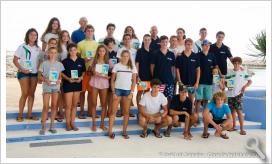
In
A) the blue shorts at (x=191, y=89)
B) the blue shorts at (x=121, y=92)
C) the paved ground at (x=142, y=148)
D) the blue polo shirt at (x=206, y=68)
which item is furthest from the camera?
the blue polo shirt at (x=206, y=68)

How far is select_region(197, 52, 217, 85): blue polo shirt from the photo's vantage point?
6.64m

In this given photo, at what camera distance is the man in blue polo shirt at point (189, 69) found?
641 centimetres

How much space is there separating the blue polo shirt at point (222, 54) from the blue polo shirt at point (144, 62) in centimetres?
152

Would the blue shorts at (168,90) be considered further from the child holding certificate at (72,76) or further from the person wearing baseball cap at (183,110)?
the child holding certificate at (72,76)

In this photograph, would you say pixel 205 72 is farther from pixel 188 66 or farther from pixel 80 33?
pixel 80 33

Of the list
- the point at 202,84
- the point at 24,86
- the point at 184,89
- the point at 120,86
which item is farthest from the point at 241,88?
the point at 24,86

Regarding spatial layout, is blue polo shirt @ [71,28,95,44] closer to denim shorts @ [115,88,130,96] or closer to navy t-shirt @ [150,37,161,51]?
navy t-shirt @ [150,37,161,51]

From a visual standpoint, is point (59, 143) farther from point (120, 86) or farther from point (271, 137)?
Result: point (271, 137)

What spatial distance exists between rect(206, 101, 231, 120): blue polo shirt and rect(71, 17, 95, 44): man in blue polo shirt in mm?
3019

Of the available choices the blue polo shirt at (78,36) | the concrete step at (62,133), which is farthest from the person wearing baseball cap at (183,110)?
the blue polo shirt at (78,36)

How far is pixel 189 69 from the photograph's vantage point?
6406mm

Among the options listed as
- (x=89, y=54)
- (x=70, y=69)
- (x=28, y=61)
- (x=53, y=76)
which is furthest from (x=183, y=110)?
(x=28, y=61)

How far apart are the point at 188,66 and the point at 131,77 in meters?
1.24

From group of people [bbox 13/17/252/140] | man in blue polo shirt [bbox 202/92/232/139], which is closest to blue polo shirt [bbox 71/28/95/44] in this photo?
group of people [bbox 13/17/252/140]
